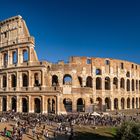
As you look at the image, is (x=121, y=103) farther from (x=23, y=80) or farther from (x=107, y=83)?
(x=23, y=80)

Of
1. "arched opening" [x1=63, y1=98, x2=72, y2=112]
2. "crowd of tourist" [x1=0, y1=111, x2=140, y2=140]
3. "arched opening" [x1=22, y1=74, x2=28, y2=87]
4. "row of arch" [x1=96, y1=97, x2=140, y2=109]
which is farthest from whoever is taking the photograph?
"row of arch" [x1=96, y1=97, x2=140, y2=109]

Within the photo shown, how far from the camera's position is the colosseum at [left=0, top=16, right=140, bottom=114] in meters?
51.4

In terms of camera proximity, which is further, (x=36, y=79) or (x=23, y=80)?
(x=23, y=80)

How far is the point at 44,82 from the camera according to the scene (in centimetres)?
5097

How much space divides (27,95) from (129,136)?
27424 mm

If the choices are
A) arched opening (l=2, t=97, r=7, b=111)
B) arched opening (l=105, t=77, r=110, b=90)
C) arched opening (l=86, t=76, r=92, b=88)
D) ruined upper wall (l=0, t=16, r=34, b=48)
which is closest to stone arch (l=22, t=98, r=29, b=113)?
arched opening (l=2, t=97, r=7, b=111)

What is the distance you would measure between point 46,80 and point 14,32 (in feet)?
38.4

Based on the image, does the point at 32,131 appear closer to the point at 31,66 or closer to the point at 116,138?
the point at 116,138

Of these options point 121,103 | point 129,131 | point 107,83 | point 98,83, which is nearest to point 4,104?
point 98,83

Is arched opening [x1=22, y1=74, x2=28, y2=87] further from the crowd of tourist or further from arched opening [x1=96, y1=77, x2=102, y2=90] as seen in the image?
arched opening [x1=96, y1=77, x2=102, y2=90]

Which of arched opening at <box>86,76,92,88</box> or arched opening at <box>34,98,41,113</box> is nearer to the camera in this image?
arched opening at <box>34,98,41,113</box>

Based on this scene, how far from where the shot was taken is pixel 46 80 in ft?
169

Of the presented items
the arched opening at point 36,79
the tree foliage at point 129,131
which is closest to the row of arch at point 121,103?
the arched opening at point 36,79

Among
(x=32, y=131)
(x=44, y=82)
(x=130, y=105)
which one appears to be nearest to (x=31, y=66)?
(x=44, y=82)
